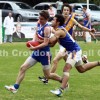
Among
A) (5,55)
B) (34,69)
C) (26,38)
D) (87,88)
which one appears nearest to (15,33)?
(26,38)

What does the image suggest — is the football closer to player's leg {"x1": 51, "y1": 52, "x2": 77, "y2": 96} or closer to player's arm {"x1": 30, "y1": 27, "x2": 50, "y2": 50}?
player's arm {"x1": 30, "y1": 27, "x2": 50, "y2": 50}

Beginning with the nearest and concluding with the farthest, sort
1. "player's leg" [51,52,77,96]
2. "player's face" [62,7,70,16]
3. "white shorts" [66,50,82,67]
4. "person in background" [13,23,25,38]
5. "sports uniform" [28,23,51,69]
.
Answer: "player's leg" [51,52,77,96] < "white shorts" [66,50,82,67] < "sports uniform" [28,23,51,69] < "player's face" [62,7,70,16] < "person in background" [13,23,25,38]

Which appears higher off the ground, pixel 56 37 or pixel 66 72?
pixel 56 37

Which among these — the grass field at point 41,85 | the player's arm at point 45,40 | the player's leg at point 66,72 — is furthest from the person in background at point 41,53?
the player's leg at point 66,72

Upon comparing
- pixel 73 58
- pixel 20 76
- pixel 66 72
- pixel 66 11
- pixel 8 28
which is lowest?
pixel 8 28

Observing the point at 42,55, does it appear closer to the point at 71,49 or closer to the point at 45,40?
the point at 45,40

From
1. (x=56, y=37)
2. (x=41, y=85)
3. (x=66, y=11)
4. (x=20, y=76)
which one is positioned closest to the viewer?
(x=56, y=37)

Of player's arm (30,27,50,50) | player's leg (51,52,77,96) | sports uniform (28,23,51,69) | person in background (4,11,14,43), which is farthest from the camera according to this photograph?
person in background (4,11,14,43)

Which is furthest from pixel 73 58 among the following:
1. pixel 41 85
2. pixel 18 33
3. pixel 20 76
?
pixel 18 33

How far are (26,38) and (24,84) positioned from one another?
18339 mm

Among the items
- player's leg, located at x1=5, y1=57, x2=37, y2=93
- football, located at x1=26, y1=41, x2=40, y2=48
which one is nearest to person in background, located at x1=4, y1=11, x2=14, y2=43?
player's leg, located at x1=5, y1=57, x2=37, y2=93

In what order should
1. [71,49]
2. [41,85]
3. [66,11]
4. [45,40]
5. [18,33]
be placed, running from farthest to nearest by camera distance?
[18,33] < [41,85] < [66,11] < [71,49] < [45,40]

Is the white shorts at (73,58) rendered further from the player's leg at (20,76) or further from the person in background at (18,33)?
the person in background at (18,33)

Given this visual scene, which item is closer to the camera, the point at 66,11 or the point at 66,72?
the point at 66,72
